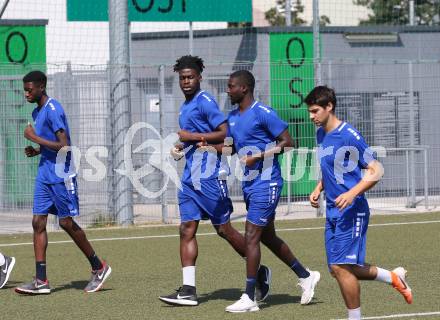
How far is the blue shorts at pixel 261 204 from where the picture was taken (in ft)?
30.1

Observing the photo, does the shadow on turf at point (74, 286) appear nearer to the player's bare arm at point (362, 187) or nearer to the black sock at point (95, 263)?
→ the black sock at point (95, 263)

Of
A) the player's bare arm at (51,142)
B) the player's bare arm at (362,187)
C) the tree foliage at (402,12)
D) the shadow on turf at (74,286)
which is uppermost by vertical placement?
the tree foliage at (402,12)

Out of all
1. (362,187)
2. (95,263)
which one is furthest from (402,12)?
(362,187)

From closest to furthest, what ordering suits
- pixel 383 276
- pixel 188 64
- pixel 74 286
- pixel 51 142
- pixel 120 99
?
pixel 383 276 < pixel 188 64 < pixel 51 142 < pixel 74 286 < pixel 120 99

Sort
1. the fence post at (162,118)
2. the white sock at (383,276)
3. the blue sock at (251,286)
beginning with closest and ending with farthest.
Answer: the white sock at (383,276)
the blue sock at (251,286)
the fence post at (162,118)

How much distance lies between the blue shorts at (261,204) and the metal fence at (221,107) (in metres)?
8.19

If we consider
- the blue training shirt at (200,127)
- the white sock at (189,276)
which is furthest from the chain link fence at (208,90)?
the white sock at (189,276)

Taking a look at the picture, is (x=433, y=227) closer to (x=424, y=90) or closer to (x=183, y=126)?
(x=424, y=90)

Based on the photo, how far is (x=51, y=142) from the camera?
10.1 m

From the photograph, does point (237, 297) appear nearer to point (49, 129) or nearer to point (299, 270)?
point (299, 270)

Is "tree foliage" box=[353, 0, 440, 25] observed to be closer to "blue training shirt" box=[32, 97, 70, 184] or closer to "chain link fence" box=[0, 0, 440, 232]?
"chain link fence" box=[0, 0, 440, 232]

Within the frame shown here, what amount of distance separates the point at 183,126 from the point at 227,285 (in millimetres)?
1838

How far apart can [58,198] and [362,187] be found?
3873mm

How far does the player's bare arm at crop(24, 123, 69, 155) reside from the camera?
10.0 metres
